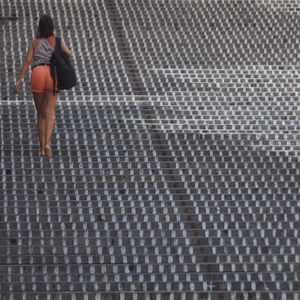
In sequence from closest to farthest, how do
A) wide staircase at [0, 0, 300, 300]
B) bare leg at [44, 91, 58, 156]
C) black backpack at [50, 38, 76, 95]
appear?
1. wide staircase at [0, 0, 300, 300]
2. black backpack at [50, 38, 76, 95]
3. bare leg at [44, 91, 58, 156]

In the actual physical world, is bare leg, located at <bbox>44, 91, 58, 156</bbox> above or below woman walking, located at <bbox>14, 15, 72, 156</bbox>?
below

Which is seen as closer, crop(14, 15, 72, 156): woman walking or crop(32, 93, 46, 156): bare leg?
crop(14, 15, 72, 156): woman walking

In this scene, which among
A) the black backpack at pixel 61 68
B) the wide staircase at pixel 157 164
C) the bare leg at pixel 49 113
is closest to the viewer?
the wide staircase at pixel 157 164

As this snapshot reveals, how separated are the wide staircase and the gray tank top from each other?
0.70m

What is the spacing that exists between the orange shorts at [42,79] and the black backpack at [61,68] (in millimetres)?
34

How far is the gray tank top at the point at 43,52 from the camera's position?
16.6 feet

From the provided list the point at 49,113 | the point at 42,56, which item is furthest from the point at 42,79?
the point at 49,113

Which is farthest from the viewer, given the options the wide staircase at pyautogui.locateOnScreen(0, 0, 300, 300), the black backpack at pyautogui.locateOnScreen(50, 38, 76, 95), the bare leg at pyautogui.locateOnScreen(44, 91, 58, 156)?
the bare leg at pyautogui.locateOnScreen(44, 91, 58, 156)

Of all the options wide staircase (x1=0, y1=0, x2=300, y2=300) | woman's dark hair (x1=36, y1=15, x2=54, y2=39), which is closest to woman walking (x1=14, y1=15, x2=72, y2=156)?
woman's dark hair (x1=36, y1=15, x2=54, y2=39)

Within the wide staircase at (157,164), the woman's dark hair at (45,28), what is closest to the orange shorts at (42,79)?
the woman's dark hair at (45,28)

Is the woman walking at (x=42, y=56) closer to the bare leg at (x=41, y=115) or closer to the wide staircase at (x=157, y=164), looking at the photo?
the bare leg at (x=41, y=115)

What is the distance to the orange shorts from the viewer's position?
506 centimetres

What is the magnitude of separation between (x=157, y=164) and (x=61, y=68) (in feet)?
3.05

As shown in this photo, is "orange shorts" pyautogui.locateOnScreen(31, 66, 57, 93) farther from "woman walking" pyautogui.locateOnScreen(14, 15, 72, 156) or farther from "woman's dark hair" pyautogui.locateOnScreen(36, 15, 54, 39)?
"woman's dark hair" pyautogui.locateOnScreen(36, 15, 54, 39)
